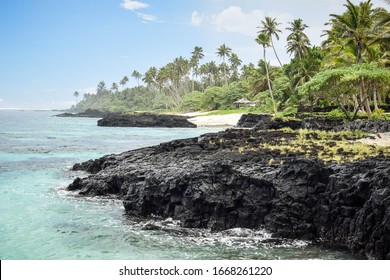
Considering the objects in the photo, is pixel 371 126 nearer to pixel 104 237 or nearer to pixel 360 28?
pixel 360 28

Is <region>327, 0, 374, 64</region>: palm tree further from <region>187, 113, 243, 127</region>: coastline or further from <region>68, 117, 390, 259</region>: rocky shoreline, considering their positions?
<region>187, 113, 243, 127</region>: coastline

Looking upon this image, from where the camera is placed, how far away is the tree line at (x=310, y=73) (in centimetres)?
3425

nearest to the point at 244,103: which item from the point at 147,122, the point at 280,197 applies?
the point at 147,122

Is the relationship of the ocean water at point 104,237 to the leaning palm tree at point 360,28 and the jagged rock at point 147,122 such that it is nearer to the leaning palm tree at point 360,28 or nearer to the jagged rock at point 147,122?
the leaning palm tree at point 360,28

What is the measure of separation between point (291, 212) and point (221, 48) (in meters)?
110

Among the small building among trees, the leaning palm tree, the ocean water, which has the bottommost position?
the ocean water

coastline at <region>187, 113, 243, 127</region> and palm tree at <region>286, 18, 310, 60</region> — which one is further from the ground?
palm tree at <region>286, 18, 310, 60</region>

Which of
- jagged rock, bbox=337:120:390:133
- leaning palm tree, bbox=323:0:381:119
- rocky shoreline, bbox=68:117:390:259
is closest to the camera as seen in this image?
rocky shoreline, bbox=68:117:390:259

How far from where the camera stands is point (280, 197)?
14.0 meters

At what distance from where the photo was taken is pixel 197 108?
382ft

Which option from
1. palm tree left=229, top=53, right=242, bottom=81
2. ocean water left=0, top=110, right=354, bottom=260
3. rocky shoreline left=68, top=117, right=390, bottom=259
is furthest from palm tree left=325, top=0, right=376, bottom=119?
palm tree left=229, top=53, right=242, bottom=81

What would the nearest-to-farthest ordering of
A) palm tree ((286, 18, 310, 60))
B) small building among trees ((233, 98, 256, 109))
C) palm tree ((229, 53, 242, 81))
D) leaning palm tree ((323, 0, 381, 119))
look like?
leaning palm tree ((323, 0, 381, 119)) → palm tree ((286, 18, 310, 60)) → small building among trees ((233, 98, 256, 109)) → palm tree ((229, 53, 242, 81))

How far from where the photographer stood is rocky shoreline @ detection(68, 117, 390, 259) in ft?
39.1

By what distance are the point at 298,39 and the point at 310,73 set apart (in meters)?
12.8
